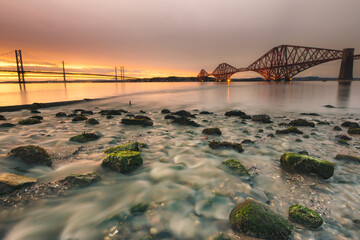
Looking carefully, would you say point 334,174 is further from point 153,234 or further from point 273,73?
point 273,73

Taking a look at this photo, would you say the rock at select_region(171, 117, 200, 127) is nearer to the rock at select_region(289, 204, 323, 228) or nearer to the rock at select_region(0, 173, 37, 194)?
the rock at select_region(289, 204, 323, 228)

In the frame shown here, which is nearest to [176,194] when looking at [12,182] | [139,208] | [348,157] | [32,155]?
[139,208]

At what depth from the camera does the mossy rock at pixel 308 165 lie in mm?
3248

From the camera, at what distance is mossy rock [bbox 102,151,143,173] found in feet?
11.1

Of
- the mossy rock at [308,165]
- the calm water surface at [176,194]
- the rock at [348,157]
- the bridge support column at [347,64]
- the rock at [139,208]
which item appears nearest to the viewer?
the calm water surface at [176,194]

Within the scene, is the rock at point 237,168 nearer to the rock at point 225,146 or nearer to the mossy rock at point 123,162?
the rock at point 225,146

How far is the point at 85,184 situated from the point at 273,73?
132 meters

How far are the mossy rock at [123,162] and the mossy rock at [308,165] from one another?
3.10m

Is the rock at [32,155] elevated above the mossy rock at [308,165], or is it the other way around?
the rock at [32,155]

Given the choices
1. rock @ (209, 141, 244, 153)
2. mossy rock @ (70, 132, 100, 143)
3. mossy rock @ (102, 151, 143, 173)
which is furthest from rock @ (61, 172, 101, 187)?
rock @ (209, 141, 244, 153)

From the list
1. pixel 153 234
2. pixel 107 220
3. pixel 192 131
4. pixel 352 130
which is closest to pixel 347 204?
pixel 153 234

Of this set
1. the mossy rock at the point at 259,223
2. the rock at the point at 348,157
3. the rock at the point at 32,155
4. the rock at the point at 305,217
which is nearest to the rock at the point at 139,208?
the mossy rock at the point at 259,223

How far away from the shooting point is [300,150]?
4742 mm

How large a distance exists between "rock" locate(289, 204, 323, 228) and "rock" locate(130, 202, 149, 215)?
77.0 inches
